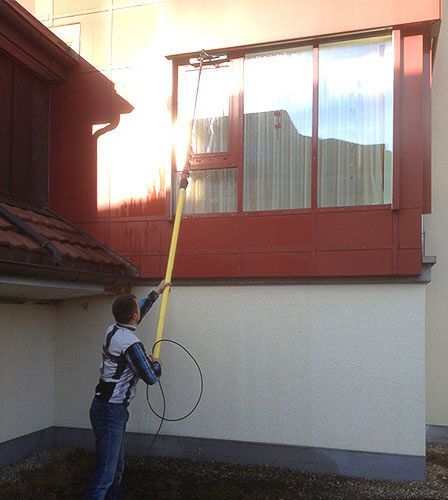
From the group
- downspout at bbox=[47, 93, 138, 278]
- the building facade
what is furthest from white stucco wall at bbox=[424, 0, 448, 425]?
downspout at bbox=[47, 93, 138, 278]

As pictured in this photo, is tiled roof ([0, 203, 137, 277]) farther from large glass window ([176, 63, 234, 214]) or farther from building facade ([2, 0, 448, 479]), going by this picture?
large glass window ([176, 63, 234, 214])

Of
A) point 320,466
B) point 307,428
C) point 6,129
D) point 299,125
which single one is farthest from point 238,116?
point 320,466

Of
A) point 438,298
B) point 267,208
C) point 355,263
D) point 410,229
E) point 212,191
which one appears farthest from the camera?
point 438,298

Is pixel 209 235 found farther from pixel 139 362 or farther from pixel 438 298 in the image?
pixel 438 298

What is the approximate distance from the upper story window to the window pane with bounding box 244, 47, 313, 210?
10 mm

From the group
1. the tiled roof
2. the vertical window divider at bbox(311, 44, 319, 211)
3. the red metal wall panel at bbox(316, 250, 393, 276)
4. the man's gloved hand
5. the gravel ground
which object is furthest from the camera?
the vertical window divider at bbox(311, 44, 319, 211)

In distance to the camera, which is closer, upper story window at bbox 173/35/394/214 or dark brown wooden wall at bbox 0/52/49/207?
upper story window at bbox 173/35/394/214

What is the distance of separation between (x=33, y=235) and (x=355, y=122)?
330 centimetres

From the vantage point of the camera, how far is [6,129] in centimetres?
593

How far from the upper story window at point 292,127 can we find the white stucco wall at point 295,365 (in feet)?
3.22

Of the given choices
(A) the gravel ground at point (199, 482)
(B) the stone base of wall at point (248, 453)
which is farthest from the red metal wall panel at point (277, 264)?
(A) the gravel ground at point (199, 482)

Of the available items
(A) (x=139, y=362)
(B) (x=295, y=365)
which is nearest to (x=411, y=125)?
(B) (x=295, y=365)

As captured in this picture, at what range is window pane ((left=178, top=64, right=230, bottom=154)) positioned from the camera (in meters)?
6.16

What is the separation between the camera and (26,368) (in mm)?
5984
